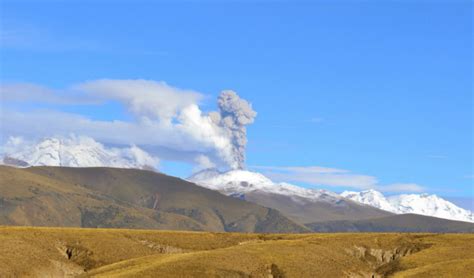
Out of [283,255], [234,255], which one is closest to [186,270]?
[234,255]

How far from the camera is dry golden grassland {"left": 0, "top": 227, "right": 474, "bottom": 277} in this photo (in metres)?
127

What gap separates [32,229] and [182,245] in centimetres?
3260

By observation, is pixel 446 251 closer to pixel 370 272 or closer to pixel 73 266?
pixel 370 272

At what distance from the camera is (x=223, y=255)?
134 metres

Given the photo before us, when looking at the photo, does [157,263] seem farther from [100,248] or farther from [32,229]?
[32,229]

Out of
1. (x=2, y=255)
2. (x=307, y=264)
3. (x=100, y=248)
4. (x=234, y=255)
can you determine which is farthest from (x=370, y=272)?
(x=2, y=255)

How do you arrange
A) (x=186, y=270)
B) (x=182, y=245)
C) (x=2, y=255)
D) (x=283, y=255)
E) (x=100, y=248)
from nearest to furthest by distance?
(x=186, y=270) < (x=2, y=255) < (x=283, y=255) < (x=100, y=248) < (x=182, y=245)

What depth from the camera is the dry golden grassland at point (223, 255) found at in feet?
415

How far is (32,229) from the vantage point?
15850cm

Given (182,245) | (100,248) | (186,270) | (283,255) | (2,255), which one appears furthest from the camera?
(182,245)

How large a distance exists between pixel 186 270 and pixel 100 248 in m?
A: 36.7

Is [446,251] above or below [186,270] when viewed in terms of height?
above

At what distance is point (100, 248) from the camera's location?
499 feet

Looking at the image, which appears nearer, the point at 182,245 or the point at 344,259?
the point at 344,259
